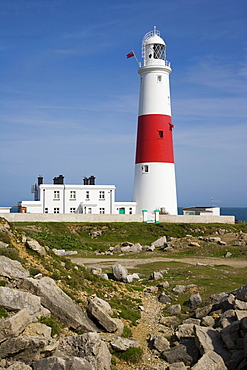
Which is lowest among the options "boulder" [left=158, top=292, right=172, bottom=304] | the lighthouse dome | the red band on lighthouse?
"boulder" [left=158, top=292, right=172, bottom=304]

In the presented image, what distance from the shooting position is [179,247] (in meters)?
42.5

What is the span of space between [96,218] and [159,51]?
2166cm

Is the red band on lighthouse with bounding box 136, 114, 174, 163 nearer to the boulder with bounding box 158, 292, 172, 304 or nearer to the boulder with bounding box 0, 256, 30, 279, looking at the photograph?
the boulder with bounding box 158, 292, 172, 304

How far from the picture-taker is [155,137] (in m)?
53.9

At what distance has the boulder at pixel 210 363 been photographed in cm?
1380

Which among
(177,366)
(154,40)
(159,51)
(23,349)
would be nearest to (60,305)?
(23,349)

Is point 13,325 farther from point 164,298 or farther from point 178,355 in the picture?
point 164,298

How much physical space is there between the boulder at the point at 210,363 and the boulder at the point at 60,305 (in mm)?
4011

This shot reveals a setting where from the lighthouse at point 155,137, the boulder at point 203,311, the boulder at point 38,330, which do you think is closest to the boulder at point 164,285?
the boulder at point 203,311

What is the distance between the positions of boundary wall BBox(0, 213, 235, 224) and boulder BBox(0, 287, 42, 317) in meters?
34.6

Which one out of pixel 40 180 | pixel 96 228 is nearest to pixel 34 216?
pixel 96 228

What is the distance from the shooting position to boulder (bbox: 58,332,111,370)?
1340cm

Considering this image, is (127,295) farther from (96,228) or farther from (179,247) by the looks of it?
(96,228)

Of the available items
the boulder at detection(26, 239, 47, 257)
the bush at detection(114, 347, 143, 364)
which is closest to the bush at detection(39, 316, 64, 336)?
the bush at detection(114, 347, 143, 364)
